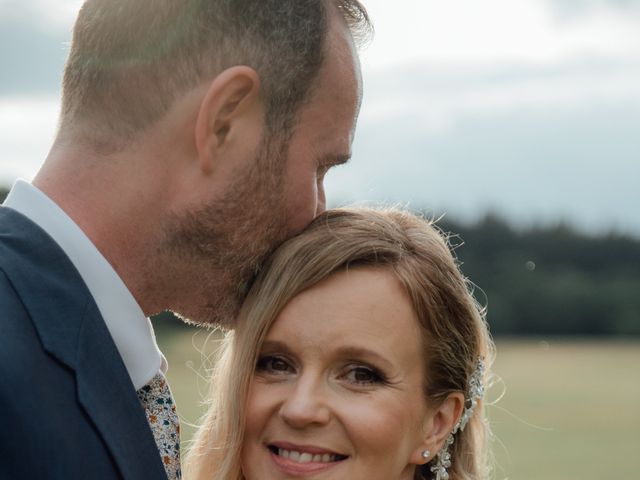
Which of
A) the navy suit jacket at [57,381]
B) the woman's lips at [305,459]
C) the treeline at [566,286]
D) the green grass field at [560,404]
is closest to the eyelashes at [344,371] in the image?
the woman's lips at [305,459]

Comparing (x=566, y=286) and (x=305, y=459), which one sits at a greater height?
(x=305, y=459)

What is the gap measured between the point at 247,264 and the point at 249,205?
298 millimetres

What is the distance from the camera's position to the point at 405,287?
3.61m

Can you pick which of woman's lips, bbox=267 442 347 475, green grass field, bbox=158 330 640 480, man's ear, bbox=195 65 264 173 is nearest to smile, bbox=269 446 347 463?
woman's lips, bbox=267 442 347 475

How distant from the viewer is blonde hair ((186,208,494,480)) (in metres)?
3.52

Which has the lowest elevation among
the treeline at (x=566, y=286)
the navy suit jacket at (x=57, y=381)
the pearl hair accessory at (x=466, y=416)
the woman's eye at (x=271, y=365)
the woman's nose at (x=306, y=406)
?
the treeline at (x=566, y=286)

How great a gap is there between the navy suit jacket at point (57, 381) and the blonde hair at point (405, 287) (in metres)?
0.80

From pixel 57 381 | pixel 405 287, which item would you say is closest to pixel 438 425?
pixel 405 287

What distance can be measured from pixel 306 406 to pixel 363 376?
0.82 ft

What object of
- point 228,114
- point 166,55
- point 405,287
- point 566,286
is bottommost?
point 566,286

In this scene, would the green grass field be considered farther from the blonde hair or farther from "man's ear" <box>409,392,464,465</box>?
"man's ear" <box>409,392,464,465</box>

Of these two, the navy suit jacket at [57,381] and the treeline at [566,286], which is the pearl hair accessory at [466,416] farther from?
the treeline at [566,286]

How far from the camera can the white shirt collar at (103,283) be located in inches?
111

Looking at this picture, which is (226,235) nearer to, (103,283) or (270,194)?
(270,194)
